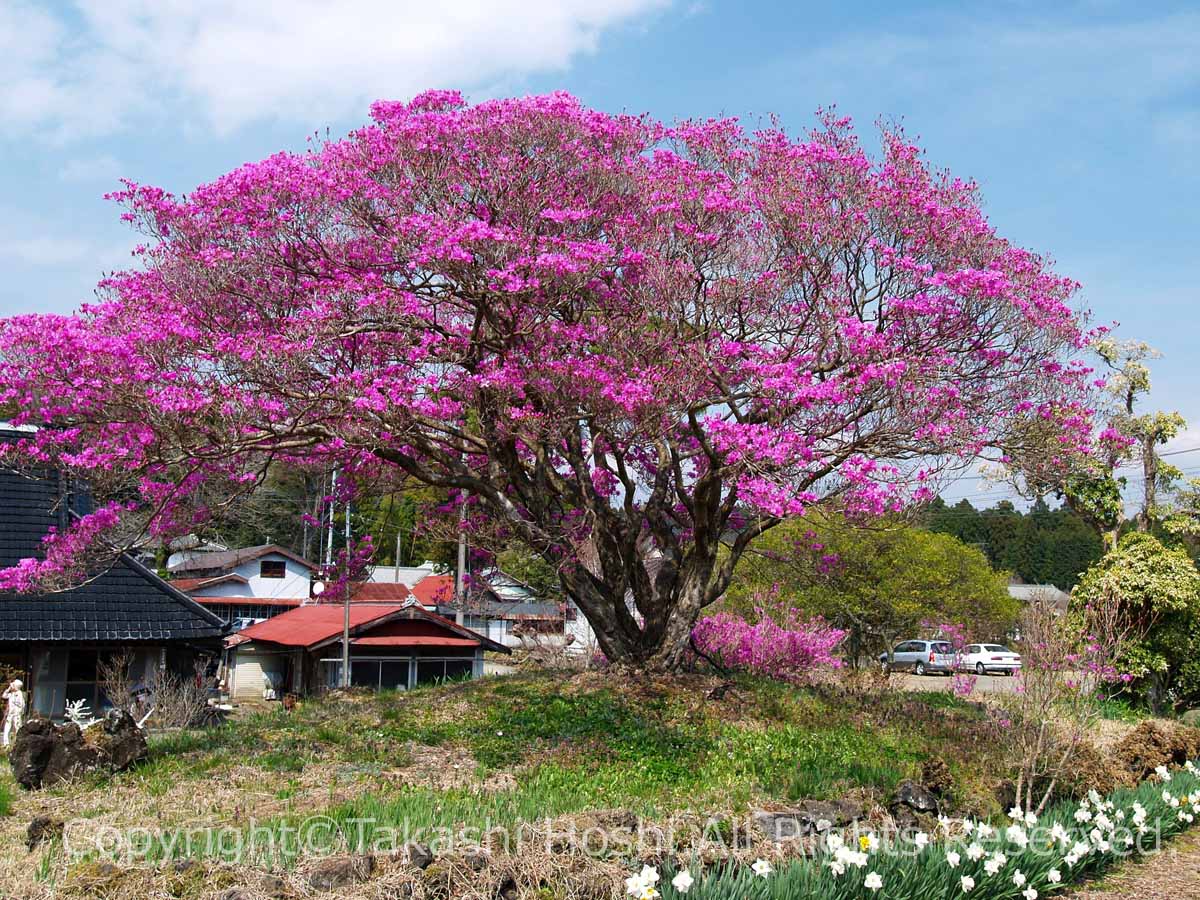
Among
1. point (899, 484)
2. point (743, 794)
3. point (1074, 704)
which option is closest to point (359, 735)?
point (743, 794)

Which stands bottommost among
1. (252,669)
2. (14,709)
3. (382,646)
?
(252,669)

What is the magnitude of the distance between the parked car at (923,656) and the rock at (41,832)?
3155 cm

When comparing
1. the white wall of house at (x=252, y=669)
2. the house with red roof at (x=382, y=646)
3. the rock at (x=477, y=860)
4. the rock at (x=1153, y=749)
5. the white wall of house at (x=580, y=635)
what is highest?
the rock at (x=477, y=860)

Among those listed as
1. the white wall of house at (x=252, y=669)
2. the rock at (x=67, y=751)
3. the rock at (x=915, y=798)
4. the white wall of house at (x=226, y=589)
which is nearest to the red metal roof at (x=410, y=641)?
the white wall of house at (x=252, y=669)

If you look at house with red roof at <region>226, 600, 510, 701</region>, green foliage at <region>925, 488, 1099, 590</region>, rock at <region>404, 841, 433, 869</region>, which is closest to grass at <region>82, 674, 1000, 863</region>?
rock at <region>404, 841, 433, 869</region>

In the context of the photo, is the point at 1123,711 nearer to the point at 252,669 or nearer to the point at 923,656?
the point at 923,656

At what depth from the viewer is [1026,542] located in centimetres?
8269

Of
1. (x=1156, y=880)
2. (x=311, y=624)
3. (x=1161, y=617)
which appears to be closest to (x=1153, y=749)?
(x=1156, y=880)

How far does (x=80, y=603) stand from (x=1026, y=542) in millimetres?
78043

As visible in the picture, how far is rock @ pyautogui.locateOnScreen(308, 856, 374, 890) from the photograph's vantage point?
544 centimetres

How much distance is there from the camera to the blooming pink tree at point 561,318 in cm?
1030

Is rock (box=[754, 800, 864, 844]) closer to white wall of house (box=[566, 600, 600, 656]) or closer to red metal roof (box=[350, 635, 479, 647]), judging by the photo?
white wall of house (box=[566, 600, 600, 656])

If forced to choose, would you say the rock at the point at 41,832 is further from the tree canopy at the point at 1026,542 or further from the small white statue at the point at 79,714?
the tree canopy at the point at 1026,542

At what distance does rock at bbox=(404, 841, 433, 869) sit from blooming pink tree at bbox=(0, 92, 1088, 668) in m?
5.19
